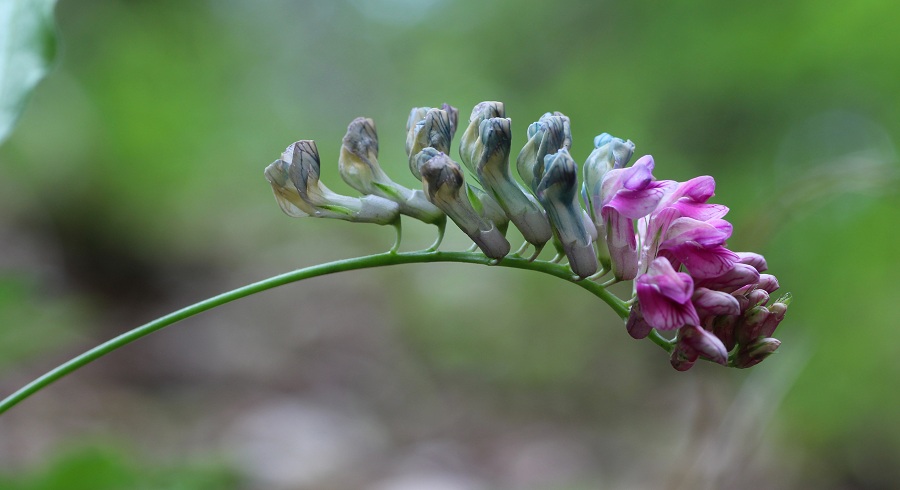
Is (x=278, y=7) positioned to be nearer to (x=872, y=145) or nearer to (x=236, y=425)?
(x=236, y=425)

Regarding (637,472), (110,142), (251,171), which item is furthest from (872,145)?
(110,142)

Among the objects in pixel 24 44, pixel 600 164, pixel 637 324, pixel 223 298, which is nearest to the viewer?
pixel 223 298

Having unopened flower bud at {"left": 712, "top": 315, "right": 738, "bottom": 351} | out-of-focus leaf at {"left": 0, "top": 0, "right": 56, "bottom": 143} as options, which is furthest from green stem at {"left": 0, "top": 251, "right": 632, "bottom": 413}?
out-of-focus leaf at {"left": 0, "top": 0, "right": 56, "bottom": 143}

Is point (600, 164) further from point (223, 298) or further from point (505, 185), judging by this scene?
point (223, 298)

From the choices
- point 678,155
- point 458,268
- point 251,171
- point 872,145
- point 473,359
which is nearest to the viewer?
point 872,145

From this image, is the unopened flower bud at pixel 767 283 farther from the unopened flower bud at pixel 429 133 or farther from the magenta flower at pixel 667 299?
the unopened flower bud at pixel 429 133

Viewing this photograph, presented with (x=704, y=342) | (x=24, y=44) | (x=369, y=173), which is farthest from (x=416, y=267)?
(x=704, y=342)
